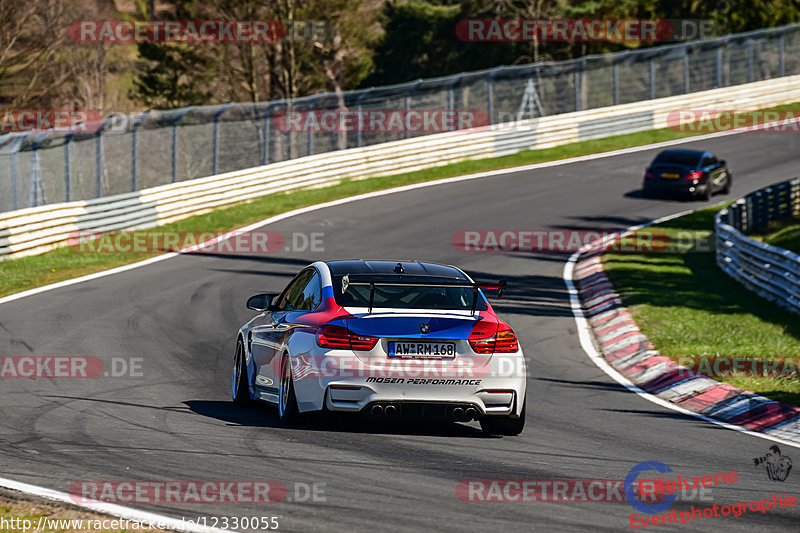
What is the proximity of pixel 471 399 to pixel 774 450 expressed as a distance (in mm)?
2540

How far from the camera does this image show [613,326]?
1641 cm

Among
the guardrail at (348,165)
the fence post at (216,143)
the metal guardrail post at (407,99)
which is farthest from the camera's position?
the metal guardrail post at (407,99)

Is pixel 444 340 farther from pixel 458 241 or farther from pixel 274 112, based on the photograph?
pixel 274 112

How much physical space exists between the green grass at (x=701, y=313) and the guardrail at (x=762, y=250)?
215mm

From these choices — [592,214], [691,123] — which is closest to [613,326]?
[592,214]

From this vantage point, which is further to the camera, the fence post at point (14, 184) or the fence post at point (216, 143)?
the fence post at point (216, 143)

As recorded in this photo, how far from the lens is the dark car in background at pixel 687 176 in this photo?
103ft

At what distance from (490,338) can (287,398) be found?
1769 millimetres

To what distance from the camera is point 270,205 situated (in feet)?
98.3

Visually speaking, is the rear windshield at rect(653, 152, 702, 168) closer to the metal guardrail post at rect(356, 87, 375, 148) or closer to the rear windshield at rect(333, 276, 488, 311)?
the metal guardrail post at rect(356, 87, 375, 148)

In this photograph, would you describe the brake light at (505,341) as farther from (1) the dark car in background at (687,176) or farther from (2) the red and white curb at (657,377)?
(1) the dark car in background at (687,176)

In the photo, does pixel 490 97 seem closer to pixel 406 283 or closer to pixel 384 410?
pixel 406 283

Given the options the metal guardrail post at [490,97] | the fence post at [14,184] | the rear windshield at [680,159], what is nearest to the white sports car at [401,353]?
the fence post at [14,184]

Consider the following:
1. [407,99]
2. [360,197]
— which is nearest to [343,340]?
[360,197]
